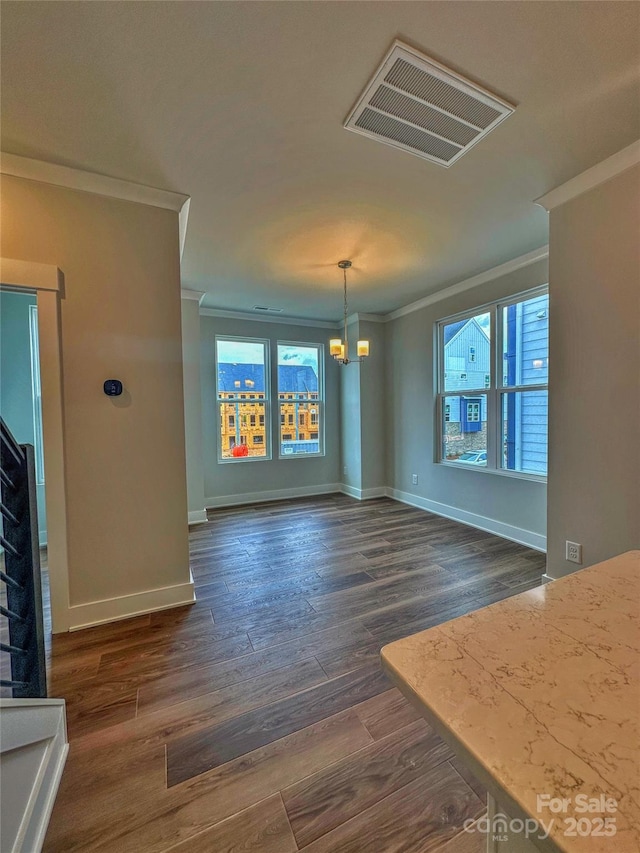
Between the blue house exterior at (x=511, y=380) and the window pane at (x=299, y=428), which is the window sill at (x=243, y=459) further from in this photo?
the blue house exterior at (x=511, y=380)

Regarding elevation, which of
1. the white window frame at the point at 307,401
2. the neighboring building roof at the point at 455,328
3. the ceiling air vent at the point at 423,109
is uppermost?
the ceiling air vent at the point at 423,109

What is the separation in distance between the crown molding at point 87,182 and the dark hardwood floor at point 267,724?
274 centimetres

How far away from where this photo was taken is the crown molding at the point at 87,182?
1958mm

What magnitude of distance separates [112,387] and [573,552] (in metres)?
3.26

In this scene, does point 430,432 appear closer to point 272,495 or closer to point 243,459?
point 272,495

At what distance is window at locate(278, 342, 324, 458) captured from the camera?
17.9 feet

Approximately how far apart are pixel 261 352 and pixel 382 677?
446cm

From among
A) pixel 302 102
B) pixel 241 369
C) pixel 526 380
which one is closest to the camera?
pixel 302 102

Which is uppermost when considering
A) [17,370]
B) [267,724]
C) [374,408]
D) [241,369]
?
[241,369]

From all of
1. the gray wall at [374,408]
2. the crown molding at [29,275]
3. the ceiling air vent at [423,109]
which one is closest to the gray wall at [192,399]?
the crown molding at [29,275]

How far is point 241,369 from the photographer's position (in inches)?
204

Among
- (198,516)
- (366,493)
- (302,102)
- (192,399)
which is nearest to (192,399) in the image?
(192,399)

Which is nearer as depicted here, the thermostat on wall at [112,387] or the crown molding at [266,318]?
the thermostat on wall at [112,387]

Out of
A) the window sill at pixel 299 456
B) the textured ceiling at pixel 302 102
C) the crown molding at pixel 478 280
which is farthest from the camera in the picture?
the window sill at pixel 299 456
